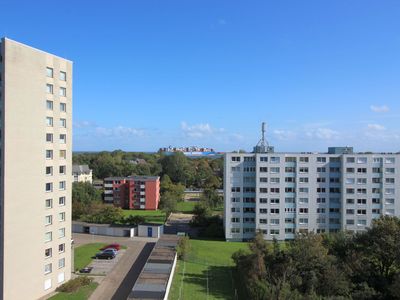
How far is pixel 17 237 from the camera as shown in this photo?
91.8 feet

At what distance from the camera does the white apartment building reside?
55.2 metres

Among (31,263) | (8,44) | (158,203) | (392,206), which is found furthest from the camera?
(158,203)

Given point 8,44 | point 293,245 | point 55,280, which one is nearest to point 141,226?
point 55,280

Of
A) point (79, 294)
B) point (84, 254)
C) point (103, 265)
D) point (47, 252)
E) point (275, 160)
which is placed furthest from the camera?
point (275, 160)

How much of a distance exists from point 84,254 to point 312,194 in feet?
107

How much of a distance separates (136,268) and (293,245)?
51.6 ft

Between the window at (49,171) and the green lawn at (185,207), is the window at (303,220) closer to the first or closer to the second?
the green lawn at (185,207)

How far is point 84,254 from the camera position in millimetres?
43469

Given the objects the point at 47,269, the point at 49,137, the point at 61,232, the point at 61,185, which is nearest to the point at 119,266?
the point at 61,232

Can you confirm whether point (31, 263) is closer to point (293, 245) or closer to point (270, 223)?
point (293, 245)

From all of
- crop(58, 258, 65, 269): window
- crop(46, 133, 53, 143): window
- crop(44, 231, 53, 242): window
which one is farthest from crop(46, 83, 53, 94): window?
crop(58, 258, 65, 269): window

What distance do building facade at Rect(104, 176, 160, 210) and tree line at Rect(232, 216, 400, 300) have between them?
5053 centimetres

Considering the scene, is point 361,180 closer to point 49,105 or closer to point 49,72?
point 49,105

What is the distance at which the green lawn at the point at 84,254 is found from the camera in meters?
39.4
